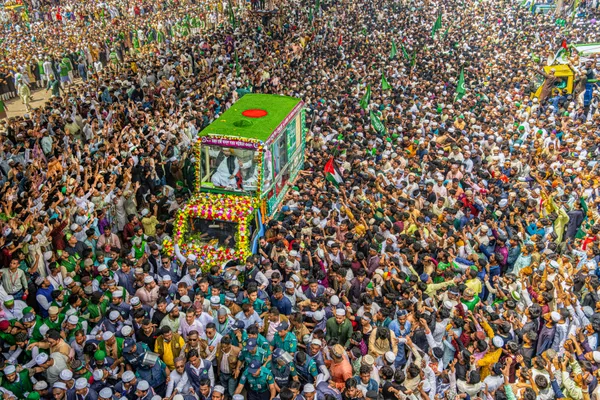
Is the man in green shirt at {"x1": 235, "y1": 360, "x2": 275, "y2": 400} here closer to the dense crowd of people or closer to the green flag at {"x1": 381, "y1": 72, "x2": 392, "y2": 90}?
the dense crowd of people

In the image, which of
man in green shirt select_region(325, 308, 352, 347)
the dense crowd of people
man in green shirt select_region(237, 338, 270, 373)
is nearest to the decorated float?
the dense crowd of people

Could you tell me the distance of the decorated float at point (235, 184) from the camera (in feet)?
33.5

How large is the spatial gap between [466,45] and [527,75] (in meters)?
6.29

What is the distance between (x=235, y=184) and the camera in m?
11.2

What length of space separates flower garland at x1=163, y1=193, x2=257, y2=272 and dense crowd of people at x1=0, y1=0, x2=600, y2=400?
327 mm

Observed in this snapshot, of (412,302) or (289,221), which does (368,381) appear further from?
(289,221)

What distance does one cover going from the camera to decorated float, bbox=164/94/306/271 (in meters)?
10.2

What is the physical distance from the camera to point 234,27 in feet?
92.5

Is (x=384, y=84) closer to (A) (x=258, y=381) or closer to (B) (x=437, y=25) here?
(B) (x=437, y=25)

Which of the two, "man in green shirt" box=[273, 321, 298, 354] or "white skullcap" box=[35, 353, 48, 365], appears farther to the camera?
"man in green shirt" box=[273, 321, 298, 354]

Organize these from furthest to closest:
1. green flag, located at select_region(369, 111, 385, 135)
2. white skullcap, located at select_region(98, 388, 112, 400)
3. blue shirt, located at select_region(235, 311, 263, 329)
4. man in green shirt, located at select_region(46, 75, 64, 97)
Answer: man in green shirt, located at select_region(46, 75, 64, 97) < green flag, located at select_region(369, 111, 385, 135) < blue shirt, located at select_region(235, 311, 263, 329) < white skullcap, located at select_region(98, 388, 112, 400)

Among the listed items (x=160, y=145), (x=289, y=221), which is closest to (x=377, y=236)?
(x=289, y=221)

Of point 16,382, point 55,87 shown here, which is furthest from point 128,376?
point 55,87

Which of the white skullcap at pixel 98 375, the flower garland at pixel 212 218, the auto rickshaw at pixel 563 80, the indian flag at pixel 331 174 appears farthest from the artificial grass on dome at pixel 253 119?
the auto rickshaw at pixel 563 80
